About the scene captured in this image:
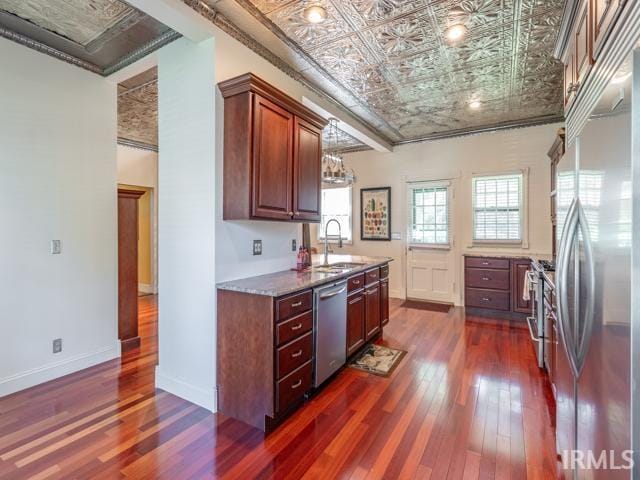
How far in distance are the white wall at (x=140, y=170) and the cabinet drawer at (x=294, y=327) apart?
16.8 feet

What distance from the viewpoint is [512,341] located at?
387cm

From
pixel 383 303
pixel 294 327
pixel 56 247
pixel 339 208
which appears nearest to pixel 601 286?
pixel 294 327

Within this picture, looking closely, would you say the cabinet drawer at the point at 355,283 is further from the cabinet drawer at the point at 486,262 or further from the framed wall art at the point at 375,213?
the framed wall art at the point at 375,213

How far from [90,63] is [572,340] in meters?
4.24

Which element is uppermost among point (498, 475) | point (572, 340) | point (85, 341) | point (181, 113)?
point (181, 113)

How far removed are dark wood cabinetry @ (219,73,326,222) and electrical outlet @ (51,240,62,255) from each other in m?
1.75

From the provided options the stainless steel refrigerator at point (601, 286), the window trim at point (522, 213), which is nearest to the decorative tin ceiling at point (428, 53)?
the window trim at point (522, 213)

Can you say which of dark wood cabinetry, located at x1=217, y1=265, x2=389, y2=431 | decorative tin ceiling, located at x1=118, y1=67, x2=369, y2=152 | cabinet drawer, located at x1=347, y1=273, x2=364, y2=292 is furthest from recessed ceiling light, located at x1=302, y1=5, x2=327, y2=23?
cabinet drawer, located at x1=347, y1=273, x2=364, y2=292

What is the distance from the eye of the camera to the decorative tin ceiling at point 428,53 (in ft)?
7.86

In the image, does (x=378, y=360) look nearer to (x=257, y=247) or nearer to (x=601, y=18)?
(x=257, y=247)

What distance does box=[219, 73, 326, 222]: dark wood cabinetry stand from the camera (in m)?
2.32

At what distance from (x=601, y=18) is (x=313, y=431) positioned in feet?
Answer: 8.98

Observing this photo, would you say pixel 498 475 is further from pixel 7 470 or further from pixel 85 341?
pixel 85 341

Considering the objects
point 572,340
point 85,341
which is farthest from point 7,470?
point 572,340
